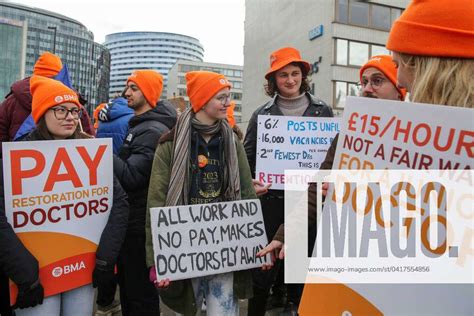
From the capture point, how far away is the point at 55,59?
13.8 ft

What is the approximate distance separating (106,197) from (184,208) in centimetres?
56

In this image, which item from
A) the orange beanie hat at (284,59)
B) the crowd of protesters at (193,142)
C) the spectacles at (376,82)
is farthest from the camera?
the orange beanie hat at (284,59)

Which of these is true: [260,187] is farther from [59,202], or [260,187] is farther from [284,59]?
[59,202]

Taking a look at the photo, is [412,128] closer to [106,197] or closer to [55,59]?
[106,197]

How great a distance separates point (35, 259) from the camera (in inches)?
91.7

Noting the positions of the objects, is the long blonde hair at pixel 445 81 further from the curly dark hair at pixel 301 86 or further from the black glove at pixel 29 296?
the curly dark hair at pixel 301 86

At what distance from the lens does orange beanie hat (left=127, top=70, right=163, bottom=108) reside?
354 centimetres

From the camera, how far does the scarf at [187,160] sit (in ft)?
8.49

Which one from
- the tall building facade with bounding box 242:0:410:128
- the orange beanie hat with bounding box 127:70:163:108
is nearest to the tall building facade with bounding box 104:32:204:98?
the tall building facade with bounding box 242:0:410:128

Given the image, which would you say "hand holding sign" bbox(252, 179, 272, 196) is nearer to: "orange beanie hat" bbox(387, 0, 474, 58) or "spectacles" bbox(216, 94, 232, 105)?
"spectacles" bbox(216, 94, 232, 105)

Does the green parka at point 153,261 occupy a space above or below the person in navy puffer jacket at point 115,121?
below

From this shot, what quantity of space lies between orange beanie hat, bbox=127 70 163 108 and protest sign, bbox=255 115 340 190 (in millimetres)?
939

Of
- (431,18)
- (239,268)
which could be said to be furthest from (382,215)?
(239,268)

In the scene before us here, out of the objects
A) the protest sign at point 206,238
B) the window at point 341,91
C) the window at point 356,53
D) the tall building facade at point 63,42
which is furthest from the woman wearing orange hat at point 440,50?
the tall building facade at point 63,42
